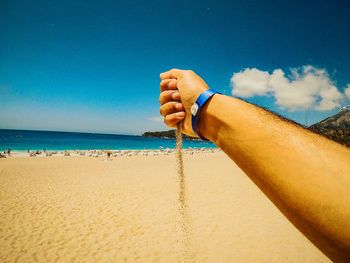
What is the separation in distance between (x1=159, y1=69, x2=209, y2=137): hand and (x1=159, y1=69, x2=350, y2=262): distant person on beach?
0.21m

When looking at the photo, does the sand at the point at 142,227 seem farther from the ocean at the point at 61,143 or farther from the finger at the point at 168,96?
the ocean at the point at 61,143

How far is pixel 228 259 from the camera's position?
6.79m

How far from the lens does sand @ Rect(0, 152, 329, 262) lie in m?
7.11

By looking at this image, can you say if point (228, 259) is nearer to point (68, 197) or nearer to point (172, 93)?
point (172, 93)

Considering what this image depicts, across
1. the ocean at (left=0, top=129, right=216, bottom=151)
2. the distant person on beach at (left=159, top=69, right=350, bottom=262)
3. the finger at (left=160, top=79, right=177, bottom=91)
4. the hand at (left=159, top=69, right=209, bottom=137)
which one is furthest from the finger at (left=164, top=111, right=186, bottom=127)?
the ocean at (left=0, top=129, right=216, bottom=151)

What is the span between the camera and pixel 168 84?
135cm

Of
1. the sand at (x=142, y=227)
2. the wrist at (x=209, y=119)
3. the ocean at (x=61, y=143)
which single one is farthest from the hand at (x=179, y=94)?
the ocean at (x=61, y=143)

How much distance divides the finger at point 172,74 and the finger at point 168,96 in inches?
3.7

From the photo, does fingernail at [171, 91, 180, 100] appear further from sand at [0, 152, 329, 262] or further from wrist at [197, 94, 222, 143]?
sand at [0, 152, 329, 262]

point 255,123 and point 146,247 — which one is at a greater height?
point 255,123

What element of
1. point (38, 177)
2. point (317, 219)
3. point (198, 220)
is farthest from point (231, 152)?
point (38, 177)

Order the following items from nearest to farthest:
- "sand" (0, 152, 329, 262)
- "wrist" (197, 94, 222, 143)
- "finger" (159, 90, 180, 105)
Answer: "wrist" (197, 94, 222, 143), "finger" (159, 90, 180, 105), "sand" (0, 152, 329, 262)

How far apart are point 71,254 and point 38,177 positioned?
13.4 metres

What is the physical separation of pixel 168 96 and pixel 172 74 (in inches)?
5.4
